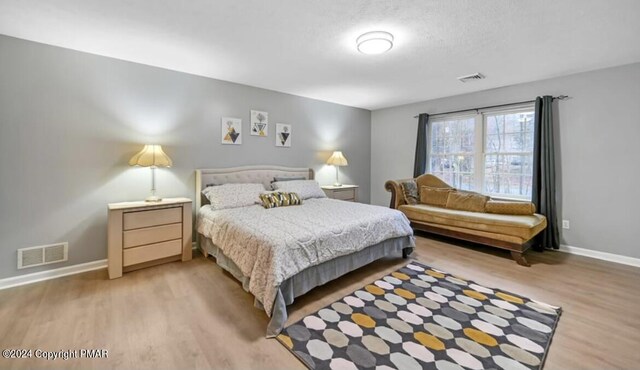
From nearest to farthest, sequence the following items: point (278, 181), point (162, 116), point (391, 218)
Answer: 1. point (391, 218)
2. point (162, 116)
3. point (278, 181)

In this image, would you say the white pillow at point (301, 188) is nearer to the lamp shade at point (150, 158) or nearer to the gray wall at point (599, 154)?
the lamp shade at point (150, 158)

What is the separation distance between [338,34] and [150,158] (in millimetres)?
2321

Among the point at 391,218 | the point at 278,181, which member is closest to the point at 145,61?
the point at 278,181

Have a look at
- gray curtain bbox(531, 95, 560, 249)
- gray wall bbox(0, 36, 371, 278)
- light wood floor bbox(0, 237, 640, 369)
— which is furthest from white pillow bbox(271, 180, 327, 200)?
gray curtain bbox(531, 95, 560, 249)

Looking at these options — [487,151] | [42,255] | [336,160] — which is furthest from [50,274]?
[487,151]

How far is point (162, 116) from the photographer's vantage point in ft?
10.8

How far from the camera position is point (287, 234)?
7.07ft

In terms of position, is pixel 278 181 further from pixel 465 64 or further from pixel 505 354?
Answer: pixel 505 354

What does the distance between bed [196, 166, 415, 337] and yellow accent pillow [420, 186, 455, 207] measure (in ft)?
4.66

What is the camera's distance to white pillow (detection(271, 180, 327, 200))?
3.86 m

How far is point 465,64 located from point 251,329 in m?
3.52

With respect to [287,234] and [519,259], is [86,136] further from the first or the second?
[519,259]

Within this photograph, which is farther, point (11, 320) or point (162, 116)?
point (162, 116)

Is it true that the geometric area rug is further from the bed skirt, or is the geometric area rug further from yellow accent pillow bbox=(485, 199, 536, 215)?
yellow accent pillow bbox=(485, 199, 536, 215)
